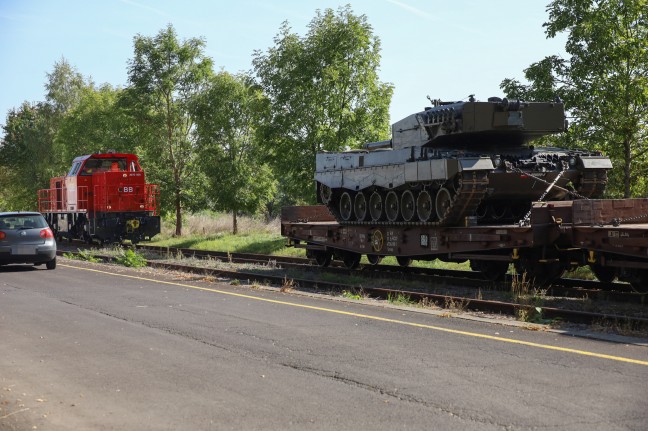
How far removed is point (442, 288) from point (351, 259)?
15.4 ft

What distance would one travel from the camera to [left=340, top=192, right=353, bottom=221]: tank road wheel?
19.2m

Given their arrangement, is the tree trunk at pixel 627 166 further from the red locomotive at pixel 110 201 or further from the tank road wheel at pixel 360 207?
the red locomotive at pixel 110 201

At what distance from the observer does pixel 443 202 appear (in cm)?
1563

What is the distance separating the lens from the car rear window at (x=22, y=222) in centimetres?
1939

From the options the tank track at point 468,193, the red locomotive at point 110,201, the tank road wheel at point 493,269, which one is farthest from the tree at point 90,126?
the tank track at point 468,193

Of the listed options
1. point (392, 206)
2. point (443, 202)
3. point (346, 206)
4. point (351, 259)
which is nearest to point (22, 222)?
point (346, 206)

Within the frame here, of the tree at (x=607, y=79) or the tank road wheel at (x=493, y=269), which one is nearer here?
the tank road wheel at (x=493, y=269)

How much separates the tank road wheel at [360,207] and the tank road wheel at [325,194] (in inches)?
42.8

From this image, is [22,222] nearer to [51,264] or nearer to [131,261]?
[51,264]

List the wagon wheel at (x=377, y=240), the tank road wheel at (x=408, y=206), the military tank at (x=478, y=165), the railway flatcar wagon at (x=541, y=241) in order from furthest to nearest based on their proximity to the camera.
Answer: the wagon wheel at (x=377, y=240) < the tank road wheel at (x=408, y=206) < the military tank at (x=478, y=165) < the railway flatcar wagon at (x=541, y=241)

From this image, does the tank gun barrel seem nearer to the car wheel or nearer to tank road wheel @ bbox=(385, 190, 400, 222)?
tank road wheel @ bbox=(385, 190, 400, 222)

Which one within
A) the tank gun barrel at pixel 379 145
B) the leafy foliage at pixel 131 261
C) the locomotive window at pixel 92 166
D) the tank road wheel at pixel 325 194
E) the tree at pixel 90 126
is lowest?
the leafy foliage at pixel 131 261

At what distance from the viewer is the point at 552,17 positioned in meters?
20.7

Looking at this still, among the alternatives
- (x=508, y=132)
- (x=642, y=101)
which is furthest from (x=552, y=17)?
(x=508, y=132)
